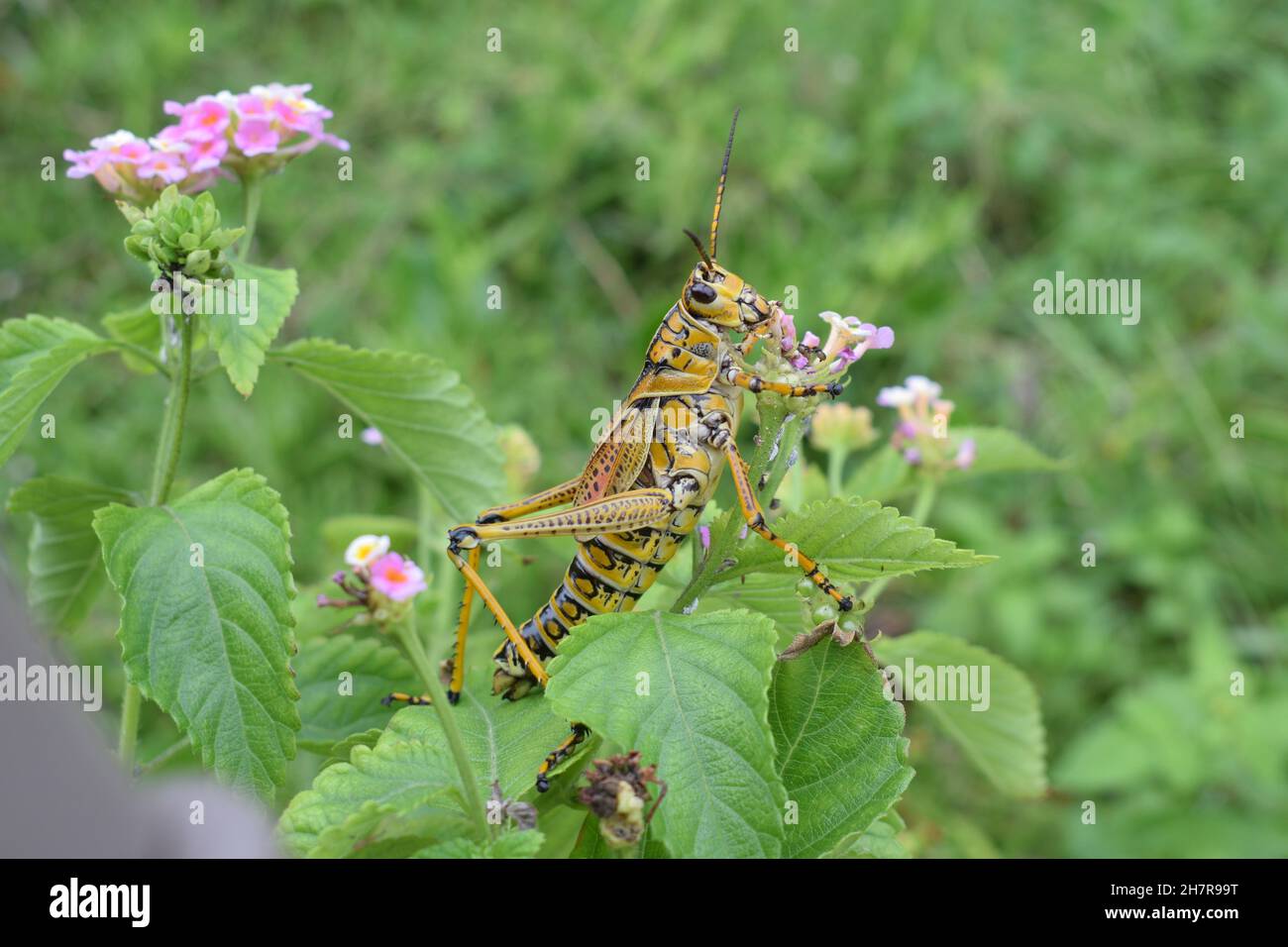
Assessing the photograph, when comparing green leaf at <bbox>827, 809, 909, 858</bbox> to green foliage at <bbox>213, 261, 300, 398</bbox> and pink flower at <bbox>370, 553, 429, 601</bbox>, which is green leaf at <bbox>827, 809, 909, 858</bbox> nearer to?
pink flower at <bbox>370, 553, 429, 601</bbox>

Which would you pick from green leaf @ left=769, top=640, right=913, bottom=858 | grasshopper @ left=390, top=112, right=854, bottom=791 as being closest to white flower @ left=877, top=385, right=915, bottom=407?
grasshopper @ left=390, top=112, right=854, bottom=791

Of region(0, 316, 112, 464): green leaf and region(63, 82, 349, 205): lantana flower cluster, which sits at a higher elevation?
region(63, 82, 349, 205): lantana flower cluster

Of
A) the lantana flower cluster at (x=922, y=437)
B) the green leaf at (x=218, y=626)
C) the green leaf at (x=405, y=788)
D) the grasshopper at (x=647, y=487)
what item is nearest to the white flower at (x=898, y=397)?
the lantana flower cluster at (x=922, y=437)

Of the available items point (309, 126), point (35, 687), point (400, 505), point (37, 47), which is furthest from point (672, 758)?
point (37, 47)

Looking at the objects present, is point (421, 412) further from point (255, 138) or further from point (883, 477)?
point (883, 477)

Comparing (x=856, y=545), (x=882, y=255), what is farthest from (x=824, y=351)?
(x=882, y=255)

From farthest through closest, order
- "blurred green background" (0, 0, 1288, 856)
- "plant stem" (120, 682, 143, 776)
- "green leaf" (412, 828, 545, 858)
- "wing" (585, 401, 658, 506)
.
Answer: "blurred green background" (0, 0, 1288, 856)
"wing" (585, 401, 658, 506)
"plant stem" (120, 682, 143, 776)
"green leaf" (412, 828, 545, 858)
